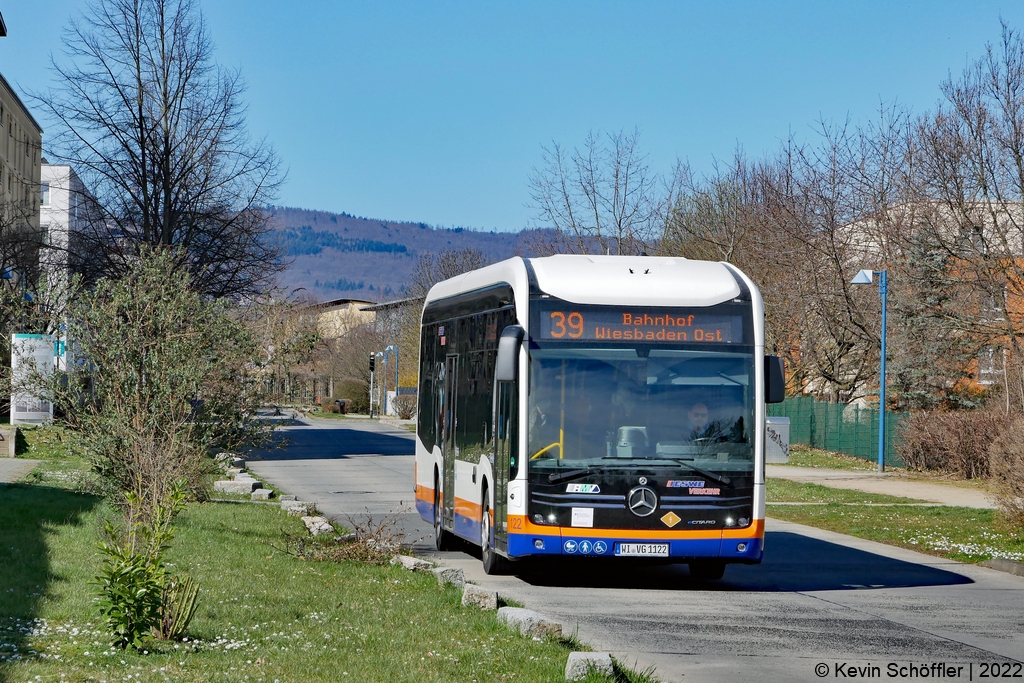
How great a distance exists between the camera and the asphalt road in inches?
333

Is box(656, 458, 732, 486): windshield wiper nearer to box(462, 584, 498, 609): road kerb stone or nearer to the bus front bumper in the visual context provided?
the bus front bumper

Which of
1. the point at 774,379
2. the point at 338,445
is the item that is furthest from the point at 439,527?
the point at 338,445

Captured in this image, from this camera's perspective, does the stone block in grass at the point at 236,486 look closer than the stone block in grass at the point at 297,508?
No

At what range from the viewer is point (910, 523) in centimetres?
1966

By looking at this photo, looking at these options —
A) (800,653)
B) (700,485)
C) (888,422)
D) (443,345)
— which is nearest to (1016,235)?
(888,422)

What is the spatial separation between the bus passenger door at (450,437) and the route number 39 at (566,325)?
290 cm

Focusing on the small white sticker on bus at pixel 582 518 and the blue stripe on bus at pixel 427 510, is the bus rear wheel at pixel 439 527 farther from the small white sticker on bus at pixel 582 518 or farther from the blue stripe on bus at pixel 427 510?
the small white sticker on bus at pixel 582 518

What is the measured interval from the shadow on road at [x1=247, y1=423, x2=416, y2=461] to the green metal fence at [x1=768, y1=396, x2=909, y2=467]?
43.7 feet

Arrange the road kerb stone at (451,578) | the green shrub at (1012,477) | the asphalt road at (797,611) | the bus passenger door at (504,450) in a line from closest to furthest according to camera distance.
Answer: the asphalt road at (797,611), the road kerb stone at (451,578), the bus passenger door at (504,450), the green shrub at (1012,477)

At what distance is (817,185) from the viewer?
39938mm

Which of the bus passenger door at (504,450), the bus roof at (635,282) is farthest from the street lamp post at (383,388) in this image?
the bus passenger door at (504,450)

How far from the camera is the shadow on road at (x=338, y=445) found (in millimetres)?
38138

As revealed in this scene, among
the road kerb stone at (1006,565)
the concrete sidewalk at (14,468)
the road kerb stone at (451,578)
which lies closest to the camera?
the road kerb stone at (451,578)

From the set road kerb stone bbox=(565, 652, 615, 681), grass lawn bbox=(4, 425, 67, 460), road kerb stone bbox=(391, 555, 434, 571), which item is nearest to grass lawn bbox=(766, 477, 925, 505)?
road kerb stone bbox=(391, 555, 434, 571)
